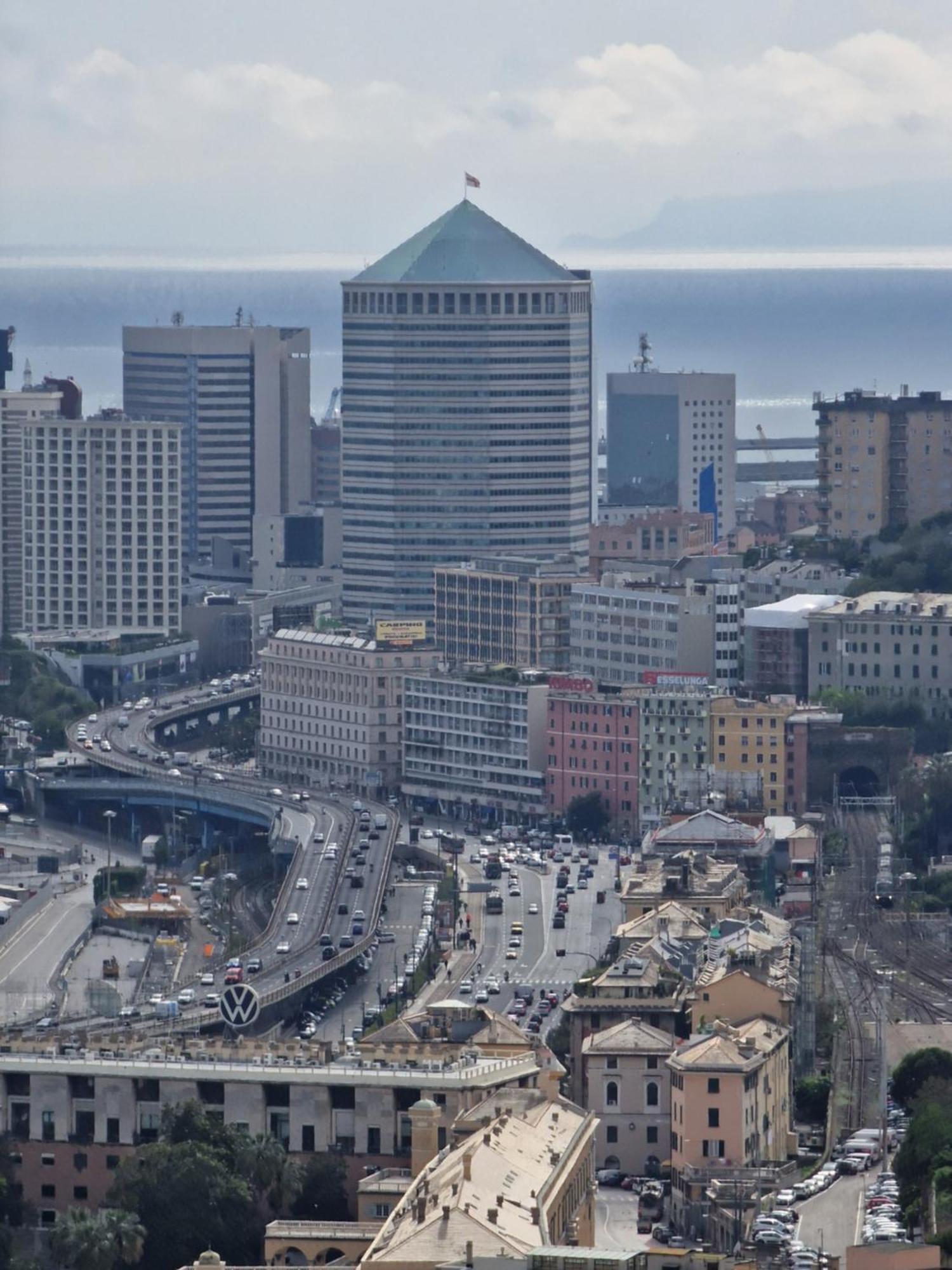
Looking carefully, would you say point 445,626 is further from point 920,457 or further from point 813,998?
point 813,998

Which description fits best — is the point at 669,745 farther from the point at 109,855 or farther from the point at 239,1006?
the point at 239,1006

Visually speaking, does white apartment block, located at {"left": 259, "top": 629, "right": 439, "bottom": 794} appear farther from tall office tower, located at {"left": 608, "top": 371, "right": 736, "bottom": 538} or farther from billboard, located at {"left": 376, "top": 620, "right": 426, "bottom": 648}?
tall office tower, located at {"left": 608, "top": 371, "right": 736, "bottom": 538}

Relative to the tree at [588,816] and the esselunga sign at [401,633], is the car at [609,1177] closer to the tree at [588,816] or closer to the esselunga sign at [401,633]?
the tree at [588,816]

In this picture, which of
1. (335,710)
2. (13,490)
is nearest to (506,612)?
(335,710)

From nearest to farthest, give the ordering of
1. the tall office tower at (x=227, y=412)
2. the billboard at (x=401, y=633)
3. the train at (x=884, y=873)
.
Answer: the train at (x=884, y=873)
the billboard at (x=401, y=633)
the tall office tower at (x=227, y=412)

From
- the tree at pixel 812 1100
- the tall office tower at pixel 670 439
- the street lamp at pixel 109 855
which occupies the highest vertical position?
the tall office tower at pixel 670 439

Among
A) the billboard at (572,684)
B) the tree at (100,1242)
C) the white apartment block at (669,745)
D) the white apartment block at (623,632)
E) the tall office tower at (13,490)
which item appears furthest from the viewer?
the tall office tower at (13,490)

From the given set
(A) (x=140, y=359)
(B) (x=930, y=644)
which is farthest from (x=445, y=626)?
(A) (x=140, y=359)

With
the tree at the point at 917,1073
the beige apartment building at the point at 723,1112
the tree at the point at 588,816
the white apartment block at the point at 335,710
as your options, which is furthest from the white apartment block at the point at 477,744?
the beige apartment building at the point at 723,1112

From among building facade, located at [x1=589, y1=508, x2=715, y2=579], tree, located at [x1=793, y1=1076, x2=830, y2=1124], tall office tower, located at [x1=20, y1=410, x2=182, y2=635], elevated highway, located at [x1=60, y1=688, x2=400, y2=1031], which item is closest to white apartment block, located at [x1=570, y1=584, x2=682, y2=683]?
elevated highway, located at [x1=60, y1=688, x2=400, y2=1031]
